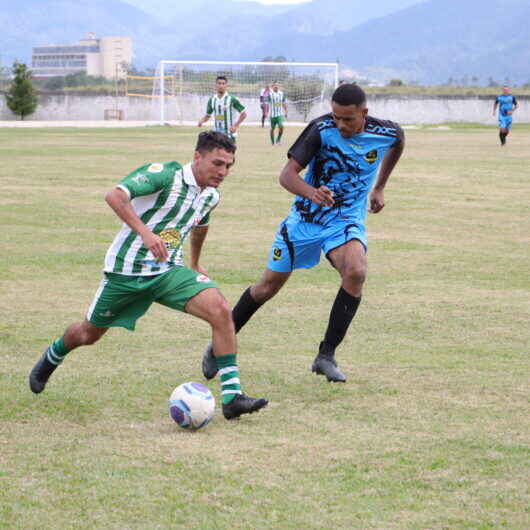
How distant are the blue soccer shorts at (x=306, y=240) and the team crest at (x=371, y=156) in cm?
A: 40

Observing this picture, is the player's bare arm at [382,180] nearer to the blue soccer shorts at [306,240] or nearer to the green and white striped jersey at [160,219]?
the blue soccer shorts at [306,240]

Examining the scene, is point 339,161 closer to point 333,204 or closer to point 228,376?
point 333,204

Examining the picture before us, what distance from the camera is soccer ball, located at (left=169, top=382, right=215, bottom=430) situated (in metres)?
4.89

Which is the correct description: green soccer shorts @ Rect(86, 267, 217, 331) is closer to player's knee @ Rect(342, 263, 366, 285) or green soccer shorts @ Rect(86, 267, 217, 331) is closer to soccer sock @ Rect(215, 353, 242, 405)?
soccer sock @ Rect(215, 353, 242, 405)

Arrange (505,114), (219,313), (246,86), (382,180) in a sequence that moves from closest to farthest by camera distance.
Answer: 1. (219,313)
2. (382,180)
3. (505,114)
4. (246,86)

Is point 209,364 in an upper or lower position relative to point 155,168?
lower

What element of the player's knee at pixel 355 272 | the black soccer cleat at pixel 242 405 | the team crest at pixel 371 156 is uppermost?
the team crest at pixel 371 156

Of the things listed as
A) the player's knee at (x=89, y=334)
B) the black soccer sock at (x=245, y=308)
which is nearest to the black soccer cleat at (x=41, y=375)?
the player's knee at (x=89, y=334)

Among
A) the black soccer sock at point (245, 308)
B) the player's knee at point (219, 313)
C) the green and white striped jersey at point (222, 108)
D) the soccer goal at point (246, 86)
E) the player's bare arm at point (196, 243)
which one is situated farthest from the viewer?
the soccer goal at point (246, 86)

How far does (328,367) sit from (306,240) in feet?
2.69

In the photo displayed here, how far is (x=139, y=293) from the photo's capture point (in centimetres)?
517

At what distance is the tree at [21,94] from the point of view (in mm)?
49156

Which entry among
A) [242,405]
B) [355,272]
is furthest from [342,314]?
[242,405]

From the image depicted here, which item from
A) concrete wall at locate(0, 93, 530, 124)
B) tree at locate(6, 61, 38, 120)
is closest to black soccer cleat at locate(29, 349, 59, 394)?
concrete wall at locate(0, 93, 530, 124)
